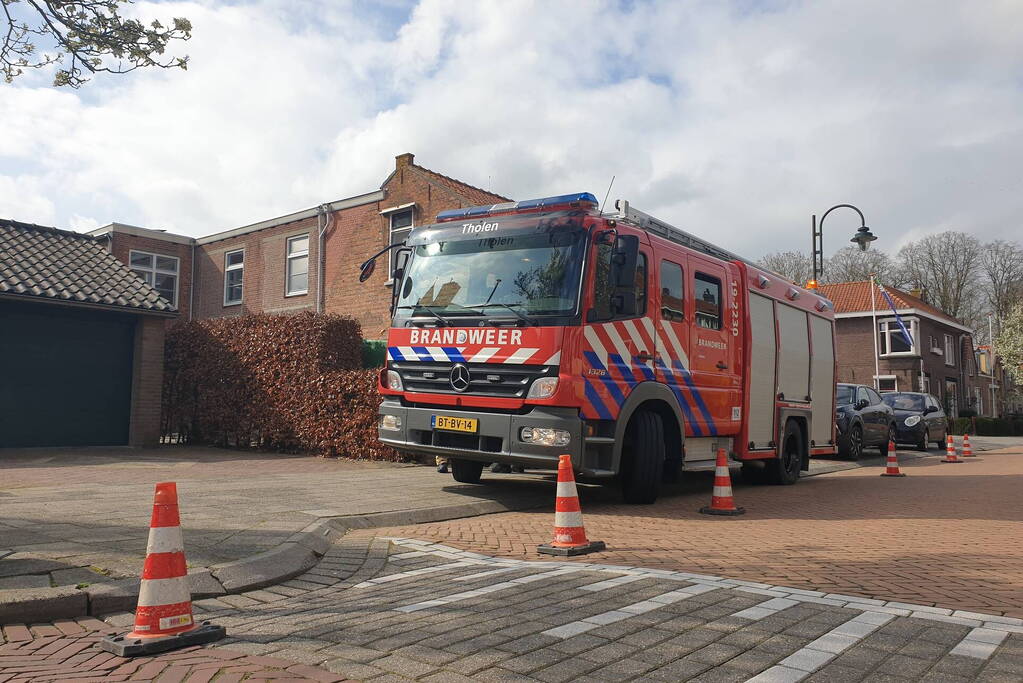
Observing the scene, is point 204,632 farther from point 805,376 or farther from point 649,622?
point 805,376

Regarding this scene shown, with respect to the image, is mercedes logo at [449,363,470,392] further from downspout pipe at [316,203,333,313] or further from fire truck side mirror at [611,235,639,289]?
downspout pipe at [316,203,333,313]

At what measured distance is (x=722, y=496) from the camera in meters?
8.75

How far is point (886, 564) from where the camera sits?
5.88 metres

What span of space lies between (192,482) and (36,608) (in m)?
5.37

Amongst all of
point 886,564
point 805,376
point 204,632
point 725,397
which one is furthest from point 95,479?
point 805,376

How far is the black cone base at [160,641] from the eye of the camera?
11.8ft

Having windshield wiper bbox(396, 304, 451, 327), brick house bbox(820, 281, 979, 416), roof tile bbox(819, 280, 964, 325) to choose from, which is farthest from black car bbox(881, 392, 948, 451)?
roof tile bbox(819, 280, 964, 325)

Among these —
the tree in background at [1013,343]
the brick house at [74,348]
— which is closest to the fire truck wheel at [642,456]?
the brick house at [74,348]

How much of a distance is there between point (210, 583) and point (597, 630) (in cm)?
242

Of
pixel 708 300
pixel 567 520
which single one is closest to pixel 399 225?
pixel 708 300

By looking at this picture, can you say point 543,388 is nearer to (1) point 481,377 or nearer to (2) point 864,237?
(1) point 481,377

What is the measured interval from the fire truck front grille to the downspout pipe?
589 inches

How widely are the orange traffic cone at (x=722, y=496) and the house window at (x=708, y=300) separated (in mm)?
1934

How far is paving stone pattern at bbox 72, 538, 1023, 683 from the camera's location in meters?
3.34
